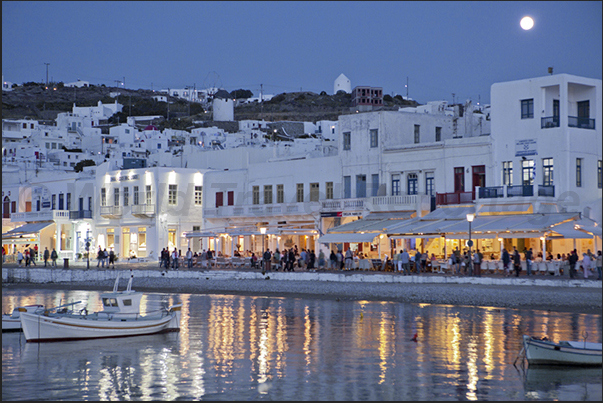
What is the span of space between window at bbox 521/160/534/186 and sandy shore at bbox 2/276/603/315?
8694mm

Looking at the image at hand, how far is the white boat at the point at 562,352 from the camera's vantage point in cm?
1755

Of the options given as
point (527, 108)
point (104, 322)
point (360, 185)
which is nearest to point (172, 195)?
point (360, 185)

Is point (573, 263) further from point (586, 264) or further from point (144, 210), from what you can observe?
point (144, 210)

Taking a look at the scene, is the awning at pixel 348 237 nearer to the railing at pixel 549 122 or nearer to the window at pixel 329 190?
the window at pixel 329 190

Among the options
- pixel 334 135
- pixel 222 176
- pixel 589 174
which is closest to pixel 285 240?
pixel 222 176

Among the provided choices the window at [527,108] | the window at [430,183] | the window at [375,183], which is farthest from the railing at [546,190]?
the window at [375,183]

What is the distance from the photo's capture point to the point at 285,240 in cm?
4881

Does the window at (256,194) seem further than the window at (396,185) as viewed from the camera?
Yes

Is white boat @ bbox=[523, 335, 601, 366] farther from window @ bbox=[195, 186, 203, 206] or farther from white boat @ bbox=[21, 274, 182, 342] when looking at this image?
window @ bbox=[195, 186, 203, 206]

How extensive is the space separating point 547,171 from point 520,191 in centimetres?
162

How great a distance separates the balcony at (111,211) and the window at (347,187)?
18486mm

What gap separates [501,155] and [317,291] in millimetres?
11804

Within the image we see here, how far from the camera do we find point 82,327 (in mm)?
23812

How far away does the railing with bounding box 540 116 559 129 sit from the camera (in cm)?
3688
